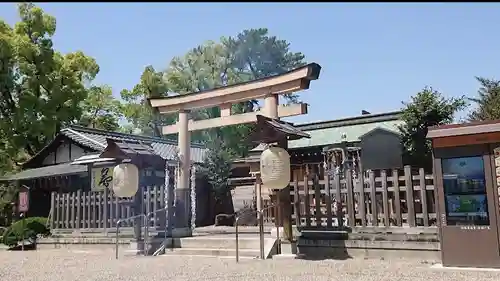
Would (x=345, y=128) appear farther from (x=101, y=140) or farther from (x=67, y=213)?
(x=67, y=213)

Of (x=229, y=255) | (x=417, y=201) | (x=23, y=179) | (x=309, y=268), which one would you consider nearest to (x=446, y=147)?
(x=417, y=201)

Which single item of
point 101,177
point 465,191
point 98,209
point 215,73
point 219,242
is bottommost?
point 219,242

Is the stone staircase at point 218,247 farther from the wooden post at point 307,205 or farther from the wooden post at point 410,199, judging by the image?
the wooden post at point 410,199

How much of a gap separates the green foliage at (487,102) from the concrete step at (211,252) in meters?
10.3

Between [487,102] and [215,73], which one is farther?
[215,73]

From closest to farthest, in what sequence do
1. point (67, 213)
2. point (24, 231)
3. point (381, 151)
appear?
point (67, 213) < point (24, 231) < point (381, 151)

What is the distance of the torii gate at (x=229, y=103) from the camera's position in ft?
39.0

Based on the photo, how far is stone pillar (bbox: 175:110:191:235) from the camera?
12875 millimetres

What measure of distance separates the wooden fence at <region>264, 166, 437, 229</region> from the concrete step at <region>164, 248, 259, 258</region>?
1301 mm

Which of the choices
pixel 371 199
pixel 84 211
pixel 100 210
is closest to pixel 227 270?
pixel 371 199

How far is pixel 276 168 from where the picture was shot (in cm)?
992

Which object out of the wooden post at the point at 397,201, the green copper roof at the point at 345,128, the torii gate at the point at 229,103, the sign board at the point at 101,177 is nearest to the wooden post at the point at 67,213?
the sign board at the point at 101,177

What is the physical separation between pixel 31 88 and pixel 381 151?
1801 centimetres

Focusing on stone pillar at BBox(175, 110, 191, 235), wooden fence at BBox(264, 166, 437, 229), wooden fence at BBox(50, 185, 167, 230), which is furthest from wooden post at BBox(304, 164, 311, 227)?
wooden fence at BBox(50, 185, 167, 230)
